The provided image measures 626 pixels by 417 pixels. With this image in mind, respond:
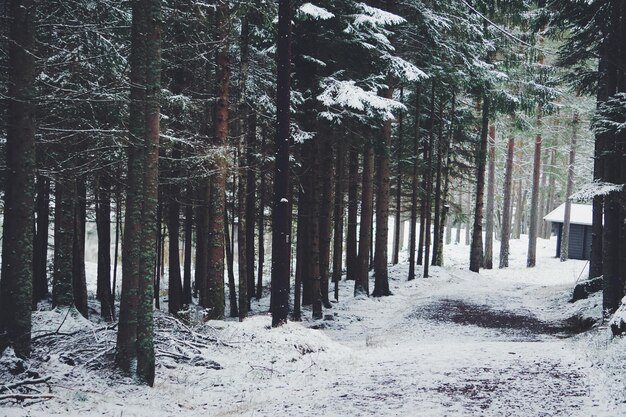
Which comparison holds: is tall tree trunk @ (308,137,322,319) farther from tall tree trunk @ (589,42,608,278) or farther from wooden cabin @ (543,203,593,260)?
wooden cabin @ (543,203,593,260)

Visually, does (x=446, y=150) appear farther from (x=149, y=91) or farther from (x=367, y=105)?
(x=149, y=91)

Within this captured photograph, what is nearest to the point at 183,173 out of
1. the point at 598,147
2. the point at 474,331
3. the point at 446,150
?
the point at 474,331

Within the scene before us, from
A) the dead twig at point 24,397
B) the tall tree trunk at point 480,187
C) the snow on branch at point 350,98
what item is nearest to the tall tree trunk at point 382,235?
the snow on branch at point 350,98

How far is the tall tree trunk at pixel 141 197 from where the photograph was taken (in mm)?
7320

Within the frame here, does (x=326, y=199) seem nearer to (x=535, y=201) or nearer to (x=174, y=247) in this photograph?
(x=174, y=247)

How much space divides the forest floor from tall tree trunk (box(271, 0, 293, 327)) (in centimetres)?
86

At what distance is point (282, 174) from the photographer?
1072cm

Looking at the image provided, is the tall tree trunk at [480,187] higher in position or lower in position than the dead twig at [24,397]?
higher

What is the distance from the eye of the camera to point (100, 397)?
6617mm

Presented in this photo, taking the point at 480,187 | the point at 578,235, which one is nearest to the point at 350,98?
the point at 480,187

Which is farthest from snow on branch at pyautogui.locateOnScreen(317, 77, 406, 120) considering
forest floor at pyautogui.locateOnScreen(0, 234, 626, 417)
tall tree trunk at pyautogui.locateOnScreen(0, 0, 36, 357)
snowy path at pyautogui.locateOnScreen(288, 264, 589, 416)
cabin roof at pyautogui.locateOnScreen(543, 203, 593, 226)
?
cabin roof at pyautogui.locateOnScreen(543, 203, 593, 226)

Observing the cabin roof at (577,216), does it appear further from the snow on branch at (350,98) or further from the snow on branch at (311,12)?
the snow on branch at (311,12)

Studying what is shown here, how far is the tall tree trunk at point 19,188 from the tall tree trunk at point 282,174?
4999mm

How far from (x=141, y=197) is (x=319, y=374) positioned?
4.43 meters
